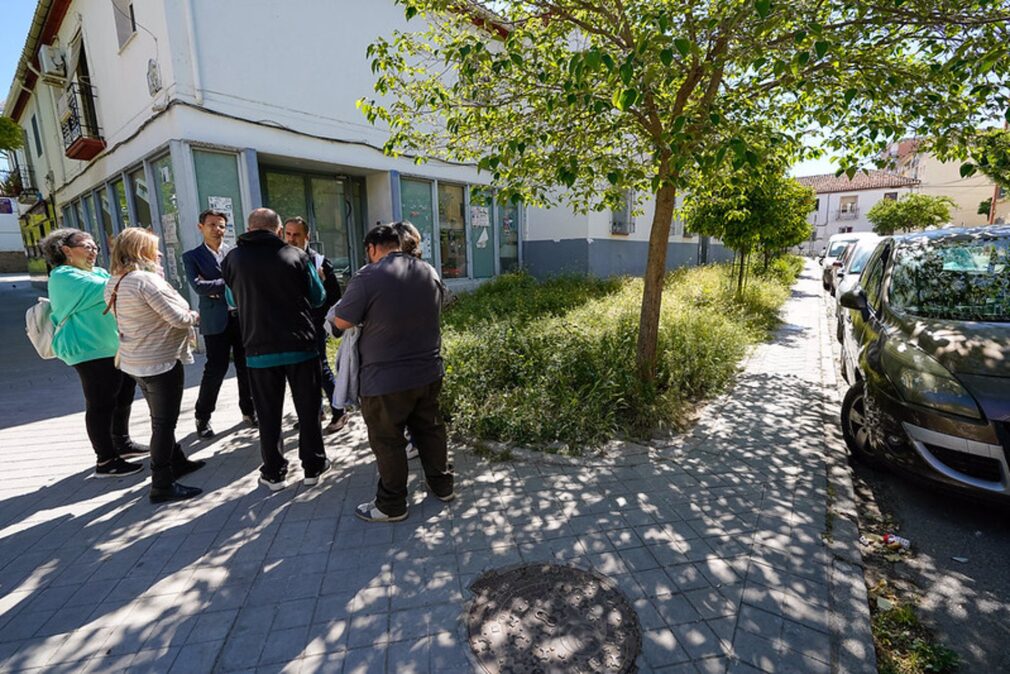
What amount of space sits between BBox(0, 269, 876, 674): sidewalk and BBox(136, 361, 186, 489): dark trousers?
0.24 metres

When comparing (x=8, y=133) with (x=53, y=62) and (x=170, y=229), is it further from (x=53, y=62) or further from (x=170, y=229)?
(x=170, y=229)

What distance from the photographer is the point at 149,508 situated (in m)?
3.27

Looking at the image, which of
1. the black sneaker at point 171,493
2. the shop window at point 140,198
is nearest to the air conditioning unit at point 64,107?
the shop window at point 140,198

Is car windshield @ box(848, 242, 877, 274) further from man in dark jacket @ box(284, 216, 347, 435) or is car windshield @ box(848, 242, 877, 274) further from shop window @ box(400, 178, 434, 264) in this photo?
man in dark jacket @ box(284, 216, 347, 435)

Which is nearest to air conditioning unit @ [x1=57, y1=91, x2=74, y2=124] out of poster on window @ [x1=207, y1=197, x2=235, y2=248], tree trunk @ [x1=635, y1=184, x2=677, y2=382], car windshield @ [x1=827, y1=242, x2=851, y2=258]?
poster on window @ [x1=207, y1=197, x2=235, y2=248]

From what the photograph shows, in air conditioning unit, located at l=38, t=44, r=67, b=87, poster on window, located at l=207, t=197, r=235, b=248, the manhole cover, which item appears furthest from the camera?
air conditioning unit, located at l=38, t=44, r=67, b=87

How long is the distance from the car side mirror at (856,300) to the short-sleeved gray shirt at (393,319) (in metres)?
3.72

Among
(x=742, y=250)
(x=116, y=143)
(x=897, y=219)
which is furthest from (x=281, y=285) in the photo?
(x=897, y=219)

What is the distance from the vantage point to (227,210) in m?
7.63

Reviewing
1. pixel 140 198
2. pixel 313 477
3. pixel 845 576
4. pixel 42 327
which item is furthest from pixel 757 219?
pixel 140 198

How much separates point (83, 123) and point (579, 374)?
1180 centimetres

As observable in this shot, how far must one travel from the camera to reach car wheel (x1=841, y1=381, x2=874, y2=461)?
12.1 feet

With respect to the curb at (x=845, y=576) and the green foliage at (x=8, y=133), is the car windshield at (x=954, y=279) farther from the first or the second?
the green foliage at (x=8, y=133)

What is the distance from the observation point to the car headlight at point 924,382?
9.09ft
